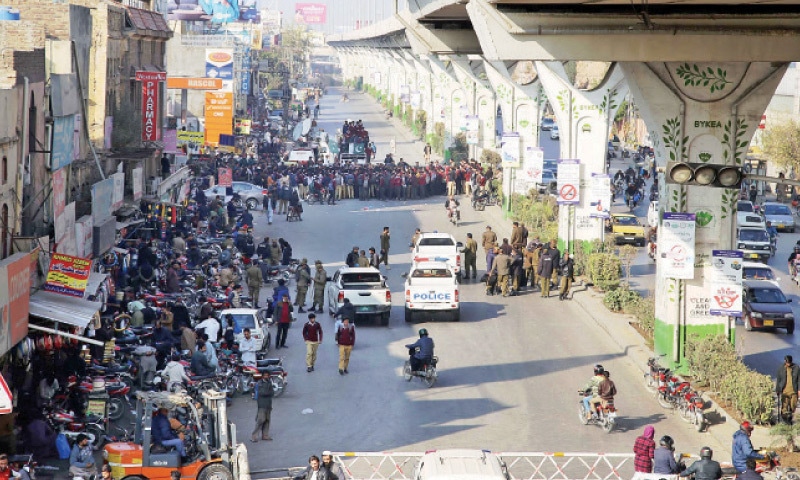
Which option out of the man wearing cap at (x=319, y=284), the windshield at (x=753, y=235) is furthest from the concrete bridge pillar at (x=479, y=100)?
the man wearing cap at (x=319, y=284)

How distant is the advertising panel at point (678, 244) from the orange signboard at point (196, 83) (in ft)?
126

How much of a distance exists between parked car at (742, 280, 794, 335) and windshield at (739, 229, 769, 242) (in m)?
11.9

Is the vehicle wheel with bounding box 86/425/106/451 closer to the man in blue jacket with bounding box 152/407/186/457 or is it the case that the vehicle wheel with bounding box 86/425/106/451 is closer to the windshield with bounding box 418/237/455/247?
the man in blue jacket with bounding box 152/407/186/457

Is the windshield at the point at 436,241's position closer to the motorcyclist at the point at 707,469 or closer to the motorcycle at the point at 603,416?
the motorcycle at the point at 603,416

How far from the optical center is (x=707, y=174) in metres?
17.2

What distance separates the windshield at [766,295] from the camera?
33.7 metres

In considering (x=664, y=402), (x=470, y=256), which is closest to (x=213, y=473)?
(x=664, y=402)

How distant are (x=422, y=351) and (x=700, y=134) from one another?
6.75 meters

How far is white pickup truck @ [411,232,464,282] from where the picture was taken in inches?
1504

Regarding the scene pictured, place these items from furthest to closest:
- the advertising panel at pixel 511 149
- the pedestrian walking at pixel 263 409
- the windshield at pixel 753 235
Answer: the advertising panel at pixel 511 149 → the windshield at pixel 753 235 → the pedestrian walking at pixel 263 409

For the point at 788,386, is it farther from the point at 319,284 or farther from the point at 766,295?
the point at 319,284

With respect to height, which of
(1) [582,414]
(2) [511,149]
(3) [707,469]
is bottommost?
(1) [582,414]

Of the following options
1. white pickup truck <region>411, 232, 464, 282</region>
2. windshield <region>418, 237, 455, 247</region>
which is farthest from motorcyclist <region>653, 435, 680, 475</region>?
windshield <region>418, 237, 455, 247</region>

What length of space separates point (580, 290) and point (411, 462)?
17.3m
